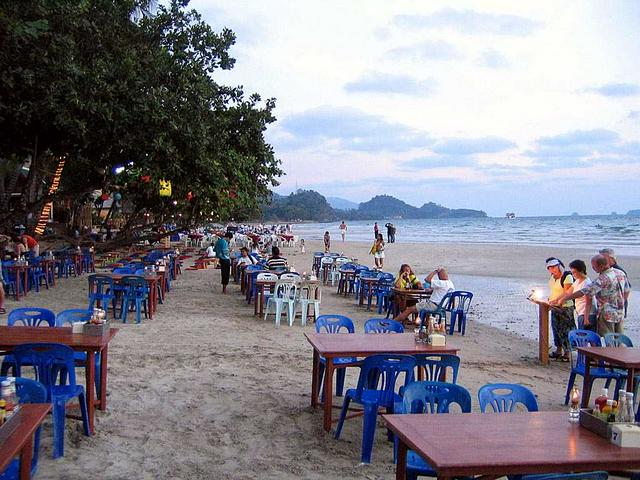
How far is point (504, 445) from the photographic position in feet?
10.3

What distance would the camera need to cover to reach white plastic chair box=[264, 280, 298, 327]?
11.1m

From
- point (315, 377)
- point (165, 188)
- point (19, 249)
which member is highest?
point (165, 188)

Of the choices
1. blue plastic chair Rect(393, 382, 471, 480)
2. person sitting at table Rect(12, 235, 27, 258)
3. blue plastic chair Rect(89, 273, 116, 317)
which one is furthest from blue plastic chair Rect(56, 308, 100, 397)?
person sitting at table Rect(12, 235, 27, 258)

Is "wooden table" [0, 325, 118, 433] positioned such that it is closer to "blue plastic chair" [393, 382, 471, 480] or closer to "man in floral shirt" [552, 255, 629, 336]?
"blue plastic chair" [393, 382, 471, 480]

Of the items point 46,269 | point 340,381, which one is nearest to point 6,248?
point 46,269

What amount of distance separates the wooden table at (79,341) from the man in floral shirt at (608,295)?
5.64 meters

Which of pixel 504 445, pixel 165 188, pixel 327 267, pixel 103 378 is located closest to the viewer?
pixel 504 445

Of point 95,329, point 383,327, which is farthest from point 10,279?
point 383,327

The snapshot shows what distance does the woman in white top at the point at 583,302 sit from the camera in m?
7.59

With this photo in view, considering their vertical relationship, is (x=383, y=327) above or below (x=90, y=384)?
above

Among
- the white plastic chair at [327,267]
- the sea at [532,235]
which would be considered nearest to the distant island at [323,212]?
the sea at [532,235]

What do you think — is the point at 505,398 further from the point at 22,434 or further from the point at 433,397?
the point at 22,434

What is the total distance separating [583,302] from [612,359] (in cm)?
262

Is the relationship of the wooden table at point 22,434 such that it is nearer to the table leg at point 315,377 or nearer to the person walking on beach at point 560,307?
the table leg at point 315,377
